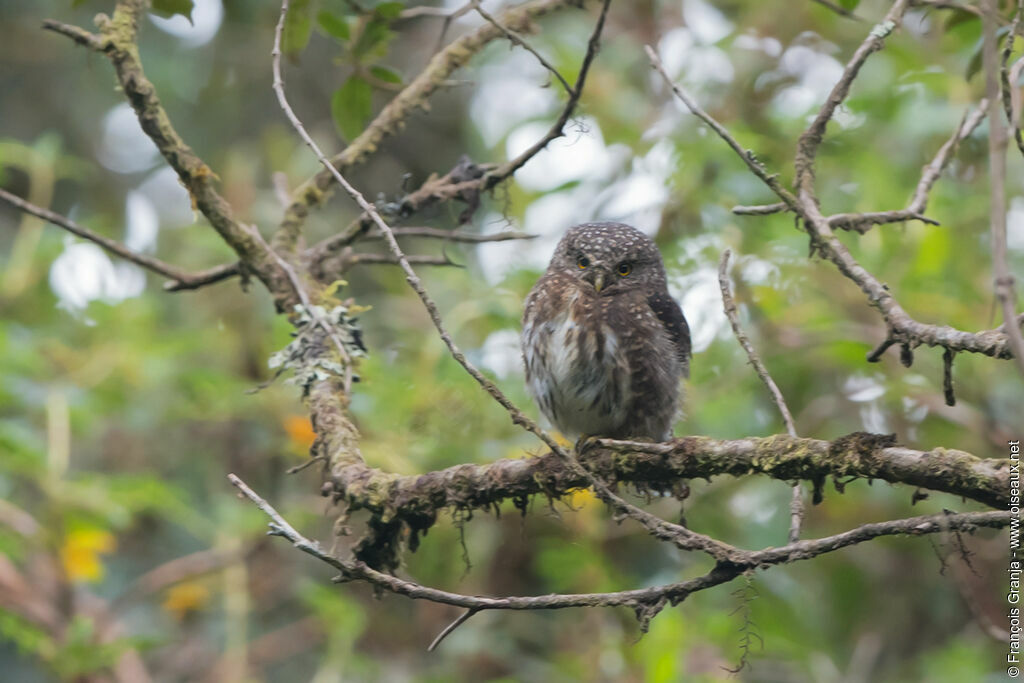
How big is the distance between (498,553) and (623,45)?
117 inches

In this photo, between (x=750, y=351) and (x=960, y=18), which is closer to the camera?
(x=750, y=351)

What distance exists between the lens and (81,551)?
4.43 meters

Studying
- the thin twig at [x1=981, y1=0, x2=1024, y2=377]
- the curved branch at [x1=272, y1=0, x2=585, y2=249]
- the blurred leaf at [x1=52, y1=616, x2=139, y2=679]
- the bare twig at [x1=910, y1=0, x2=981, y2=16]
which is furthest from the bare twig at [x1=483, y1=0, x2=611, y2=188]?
the blurred leaf at [x1=52, y1=616, x2=139, y2=679]

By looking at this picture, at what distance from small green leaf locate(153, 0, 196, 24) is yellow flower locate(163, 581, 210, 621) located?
3324 millimetres

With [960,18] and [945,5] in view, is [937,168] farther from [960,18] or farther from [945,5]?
[960,18]

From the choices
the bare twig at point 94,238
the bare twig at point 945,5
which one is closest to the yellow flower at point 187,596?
the bare twig at point 94,238

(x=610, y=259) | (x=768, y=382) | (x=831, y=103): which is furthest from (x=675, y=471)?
(x=610, y=259)

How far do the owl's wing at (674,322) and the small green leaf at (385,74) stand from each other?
1.17m

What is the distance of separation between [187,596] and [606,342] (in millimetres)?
3191

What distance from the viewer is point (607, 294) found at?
144 inches

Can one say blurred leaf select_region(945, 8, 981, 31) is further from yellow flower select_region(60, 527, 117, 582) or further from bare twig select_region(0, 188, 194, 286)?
yellow flower select_region(60, 527, 117, 582)

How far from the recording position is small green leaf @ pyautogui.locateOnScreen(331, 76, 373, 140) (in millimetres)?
3352

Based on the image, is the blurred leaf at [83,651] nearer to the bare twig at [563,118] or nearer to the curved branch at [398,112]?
the curved branch at [398,112]

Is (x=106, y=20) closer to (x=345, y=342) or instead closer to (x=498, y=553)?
(x=345, y=342)
